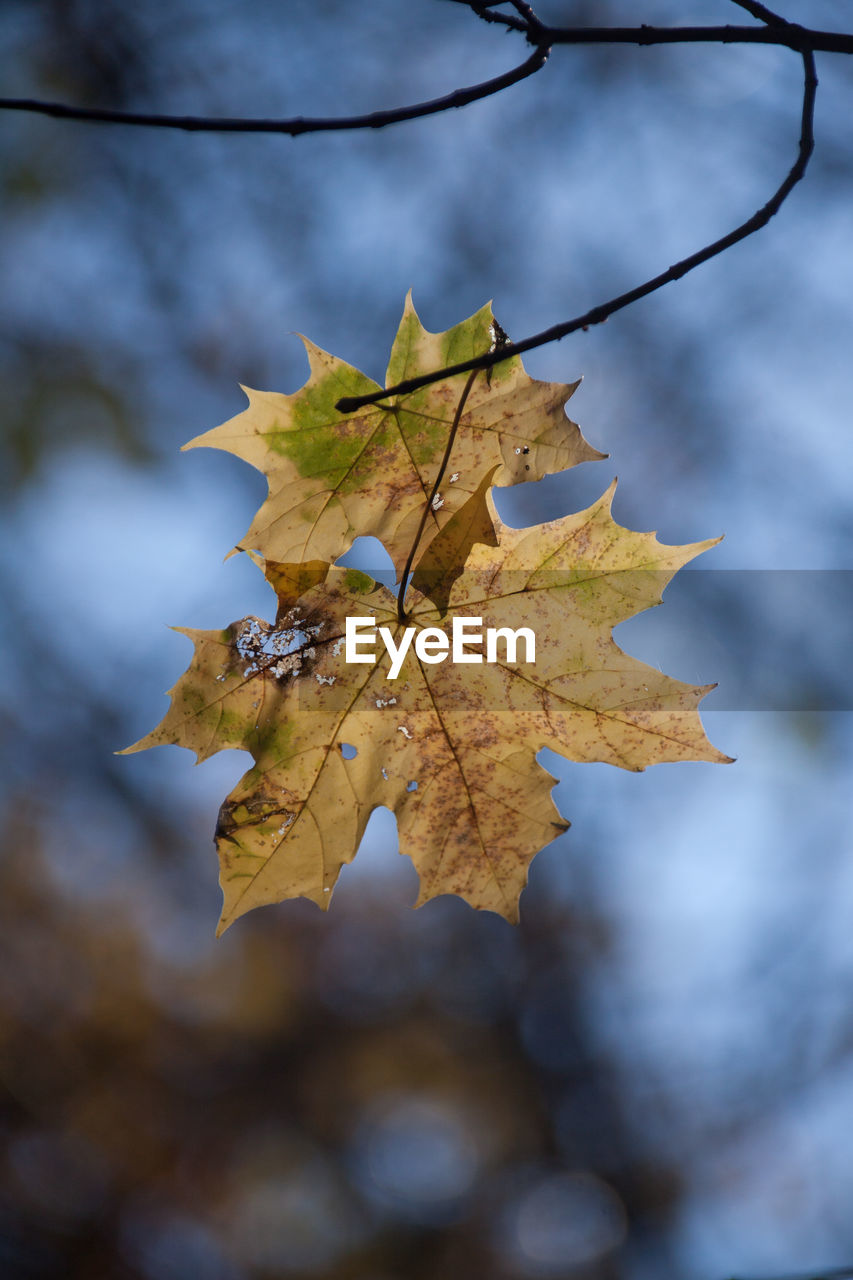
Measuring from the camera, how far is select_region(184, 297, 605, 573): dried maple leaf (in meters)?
1.16

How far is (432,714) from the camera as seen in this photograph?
1277mm

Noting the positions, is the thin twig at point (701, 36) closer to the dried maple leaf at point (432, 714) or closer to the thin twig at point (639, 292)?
the thin twig at point (639, 292)

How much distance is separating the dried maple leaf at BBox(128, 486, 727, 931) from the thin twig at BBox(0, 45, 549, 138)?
0.56 metres

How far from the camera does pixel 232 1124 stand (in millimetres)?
5066

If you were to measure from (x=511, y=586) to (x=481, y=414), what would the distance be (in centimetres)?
27

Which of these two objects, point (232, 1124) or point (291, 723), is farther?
point (232, 1124)

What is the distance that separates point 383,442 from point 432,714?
43 centimetres

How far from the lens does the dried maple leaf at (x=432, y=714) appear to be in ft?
3.92

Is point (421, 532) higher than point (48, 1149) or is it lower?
higher

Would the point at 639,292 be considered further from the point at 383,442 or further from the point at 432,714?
the point at 432,714

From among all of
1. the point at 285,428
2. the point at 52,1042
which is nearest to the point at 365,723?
the point at 285,428

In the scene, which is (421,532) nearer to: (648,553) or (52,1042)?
(648,553)

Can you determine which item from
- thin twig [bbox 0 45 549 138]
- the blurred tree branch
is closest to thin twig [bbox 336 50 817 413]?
the blurred tree branch

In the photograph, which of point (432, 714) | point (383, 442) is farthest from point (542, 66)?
point (432, 714)
